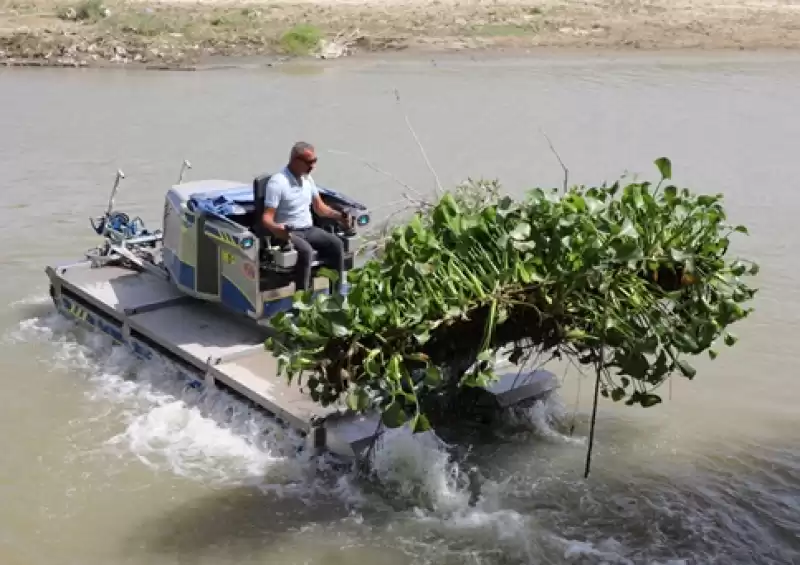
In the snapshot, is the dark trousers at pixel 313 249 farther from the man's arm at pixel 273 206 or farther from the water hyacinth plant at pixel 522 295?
the water hyacinth plant at pixel 522 295

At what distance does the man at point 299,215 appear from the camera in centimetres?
785

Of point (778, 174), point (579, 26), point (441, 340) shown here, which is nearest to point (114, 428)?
point (441, 340)

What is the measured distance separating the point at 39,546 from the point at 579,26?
85.2 feet

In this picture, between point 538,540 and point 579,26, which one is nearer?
point 538,540

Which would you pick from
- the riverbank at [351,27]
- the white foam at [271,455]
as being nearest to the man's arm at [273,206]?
the white foam at [271,455]

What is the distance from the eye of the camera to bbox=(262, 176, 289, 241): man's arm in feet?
25.7

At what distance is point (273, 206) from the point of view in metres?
7.86

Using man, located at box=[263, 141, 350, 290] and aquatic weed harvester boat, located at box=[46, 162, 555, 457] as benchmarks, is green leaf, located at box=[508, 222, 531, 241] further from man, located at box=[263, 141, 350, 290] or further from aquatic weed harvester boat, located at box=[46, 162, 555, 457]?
man, located at box=[263, 141, 350, 290]

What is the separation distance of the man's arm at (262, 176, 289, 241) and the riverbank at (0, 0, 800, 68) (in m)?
19.4

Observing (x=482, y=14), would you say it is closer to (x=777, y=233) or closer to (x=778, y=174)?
(x=778, y=174)

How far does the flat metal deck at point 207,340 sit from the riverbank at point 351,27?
17.7 meters

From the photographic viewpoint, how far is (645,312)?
5.83 meters

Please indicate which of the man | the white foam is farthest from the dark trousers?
the white foam

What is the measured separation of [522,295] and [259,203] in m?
2.98
